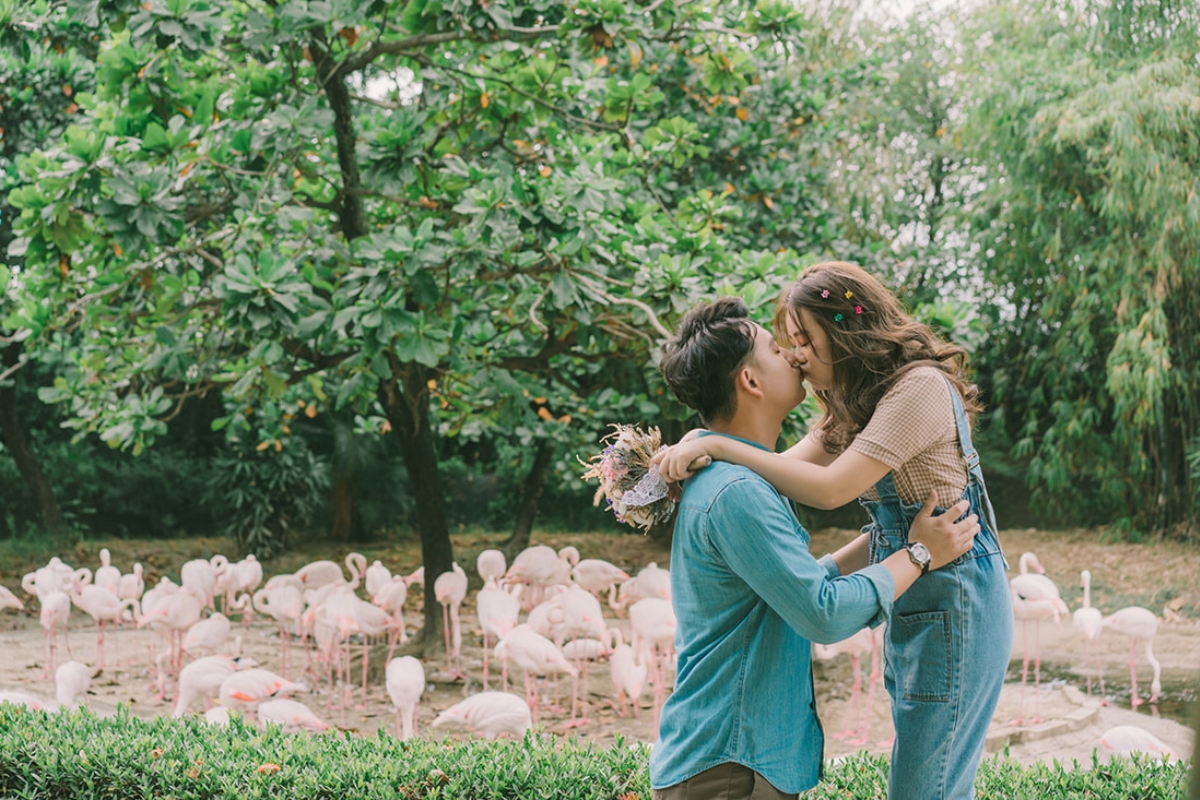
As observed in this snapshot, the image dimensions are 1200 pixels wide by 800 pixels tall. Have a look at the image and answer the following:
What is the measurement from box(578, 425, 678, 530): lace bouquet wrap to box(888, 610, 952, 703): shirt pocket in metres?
0.52

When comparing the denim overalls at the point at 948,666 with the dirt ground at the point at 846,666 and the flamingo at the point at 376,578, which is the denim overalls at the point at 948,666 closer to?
the dirt ground at the point at 846,666

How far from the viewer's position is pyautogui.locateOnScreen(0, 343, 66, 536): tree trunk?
1159 cm

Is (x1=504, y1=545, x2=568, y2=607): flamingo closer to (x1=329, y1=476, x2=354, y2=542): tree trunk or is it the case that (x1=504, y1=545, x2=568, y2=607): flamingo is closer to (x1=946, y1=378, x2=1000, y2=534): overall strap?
(x1=946, y1=378, x2=1000, y2=534): overall strap

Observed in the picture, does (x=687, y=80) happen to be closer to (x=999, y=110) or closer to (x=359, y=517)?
(x=999, y=110)

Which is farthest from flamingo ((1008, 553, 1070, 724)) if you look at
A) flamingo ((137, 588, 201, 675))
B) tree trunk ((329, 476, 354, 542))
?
tree trunk ((329, 476, 354, 542))

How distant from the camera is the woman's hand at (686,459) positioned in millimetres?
1847

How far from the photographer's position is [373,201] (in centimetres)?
700

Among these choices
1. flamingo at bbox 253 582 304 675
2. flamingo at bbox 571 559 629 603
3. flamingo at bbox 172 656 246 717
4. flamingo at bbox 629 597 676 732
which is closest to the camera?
flamingo at bbox 172 656 246 717

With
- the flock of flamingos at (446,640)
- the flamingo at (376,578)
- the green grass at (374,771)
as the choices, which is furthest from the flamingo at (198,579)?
the green grass at (374,771)

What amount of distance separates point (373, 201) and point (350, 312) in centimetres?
291

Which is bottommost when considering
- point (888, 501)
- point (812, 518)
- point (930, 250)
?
point (812, 518)

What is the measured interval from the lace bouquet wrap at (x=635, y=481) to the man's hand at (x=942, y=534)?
462 mm

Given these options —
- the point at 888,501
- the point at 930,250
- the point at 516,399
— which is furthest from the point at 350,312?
the point at 930,250

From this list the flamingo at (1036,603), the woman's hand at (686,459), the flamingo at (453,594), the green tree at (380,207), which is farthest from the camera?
the flamingo at (453,594)
